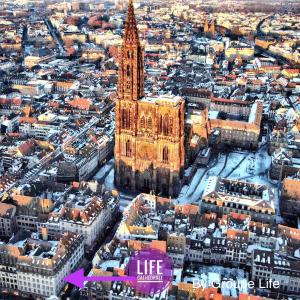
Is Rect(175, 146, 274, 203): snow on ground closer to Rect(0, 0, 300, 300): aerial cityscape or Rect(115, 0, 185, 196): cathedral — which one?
Rect(0, 0, 300, 300): aerial cityscape

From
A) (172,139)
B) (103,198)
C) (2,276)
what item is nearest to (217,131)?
(172,139)

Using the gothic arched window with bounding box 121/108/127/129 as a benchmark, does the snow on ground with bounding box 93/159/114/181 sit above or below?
below

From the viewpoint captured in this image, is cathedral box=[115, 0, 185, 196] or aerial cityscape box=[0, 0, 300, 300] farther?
cathedral box=[115, 0, 185, 196]

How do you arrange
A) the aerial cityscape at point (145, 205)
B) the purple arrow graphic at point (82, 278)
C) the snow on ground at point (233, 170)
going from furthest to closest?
1. the snow on ground at point (233, 170)
2. the aerial cityscape at point (145, 205)
3. the purple arrow graphic at point (82, 278)

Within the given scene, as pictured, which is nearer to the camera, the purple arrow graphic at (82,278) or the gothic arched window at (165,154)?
the purple arrow graphic at (82,278)

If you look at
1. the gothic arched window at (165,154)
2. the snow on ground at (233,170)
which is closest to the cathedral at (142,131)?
the gothic arched window at (165,154)

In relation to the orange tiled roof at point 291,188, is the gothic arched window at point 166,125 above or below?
above

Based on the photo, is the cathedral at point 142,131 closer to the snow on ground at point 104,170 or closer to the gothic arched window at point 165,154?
the gothic arched window at point 165,154

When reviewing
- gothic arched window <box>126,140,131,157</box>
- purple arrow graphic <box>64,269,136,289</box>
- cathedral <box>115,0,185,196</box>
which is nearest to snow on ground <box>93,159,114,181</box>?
cathedral <box>115,0,185,196</box>

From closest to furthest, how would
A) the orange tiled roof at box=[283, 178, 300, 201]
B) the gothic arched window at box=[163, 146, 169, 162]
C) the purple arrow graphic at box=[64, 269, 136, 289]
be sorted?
the purple arrow graphic at box=[64, 269, 136, 289], the orange tiled roof at box=[283, 178, 300, 201], the gothic arched window at box=[163, 146, 169, 162]

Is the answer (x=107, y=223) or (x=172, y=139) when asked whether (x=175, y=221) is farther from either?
(x=172, y=139)
